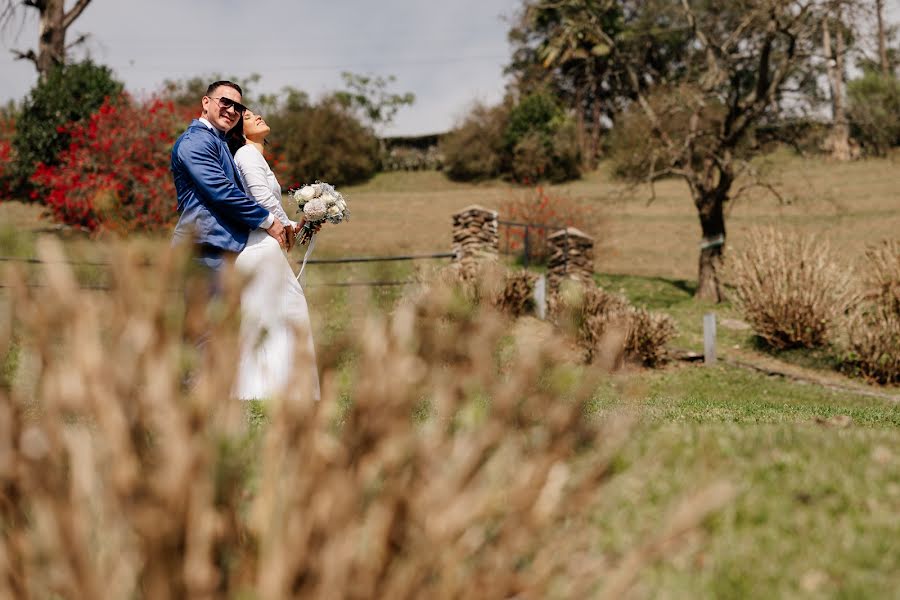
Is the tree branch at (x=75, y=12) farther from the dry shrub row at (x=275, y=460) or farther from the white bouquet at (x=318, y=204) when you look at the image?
the dry shrub row at (x=275, y=460)

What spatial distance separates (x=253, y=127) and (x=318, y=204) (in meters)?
0.87

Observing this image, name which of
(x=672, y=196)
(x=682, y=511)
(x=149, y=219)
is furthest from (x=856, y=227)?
(x=682, y=511)

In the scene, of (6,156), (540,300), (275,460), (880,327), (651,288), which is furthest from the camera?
(6,156)

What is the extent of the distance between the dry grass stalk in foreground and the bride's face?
9.33 meters

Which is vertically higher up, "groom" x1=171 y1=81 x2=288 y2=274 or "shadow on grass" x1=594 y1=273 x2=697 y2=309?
"groom" x1=171 y1=81 x2=288 y2=274

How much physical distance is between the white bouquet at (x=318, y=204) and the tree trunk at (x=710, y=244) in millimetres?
12354

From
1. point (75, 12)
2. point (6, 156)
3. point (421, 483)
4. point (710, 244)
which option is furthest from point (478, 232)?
point (6, 156)

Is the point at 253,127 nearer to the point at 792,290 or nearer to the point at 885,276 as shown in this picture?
the point at 792,290

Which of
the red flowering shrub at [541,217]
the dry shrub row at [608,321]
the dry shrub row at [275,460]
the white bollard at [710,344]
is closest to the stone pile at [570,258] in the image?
the dry shrub row at [608,321]

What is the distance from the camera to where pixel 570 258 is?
47.2 feet

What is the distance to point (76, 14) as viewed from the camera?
20.2 m

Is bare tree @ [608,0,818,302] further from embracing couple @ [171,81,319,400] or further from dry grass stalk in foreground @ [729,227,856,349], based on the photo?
embracing couple @ [171,81,319,400]

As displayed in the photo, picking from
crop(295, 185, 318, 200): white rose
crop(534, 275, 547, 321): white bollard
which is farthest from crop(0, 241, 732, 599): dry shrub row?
crop(534, 275, 547, 321): white bollard

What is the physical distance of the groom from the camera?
4.90m
